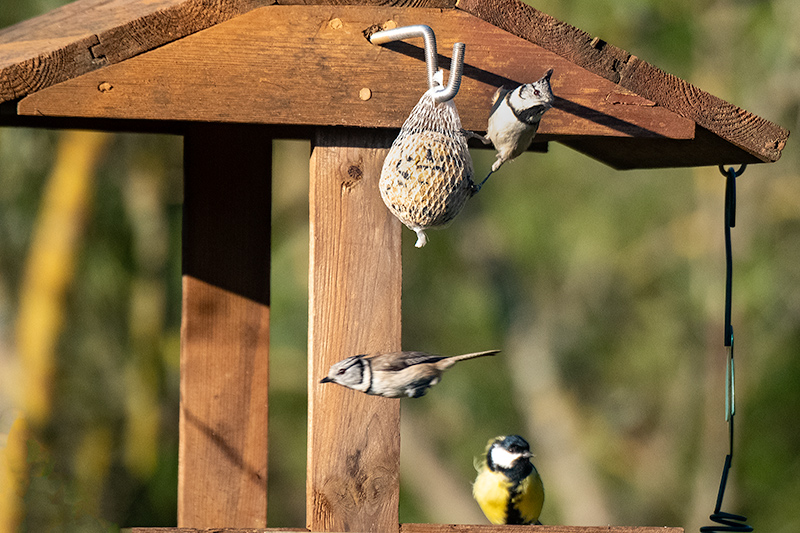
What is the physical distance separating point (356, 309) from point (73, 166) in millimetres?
5306

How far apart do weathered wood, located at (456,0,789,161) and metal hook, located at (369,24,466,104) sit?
0.16m

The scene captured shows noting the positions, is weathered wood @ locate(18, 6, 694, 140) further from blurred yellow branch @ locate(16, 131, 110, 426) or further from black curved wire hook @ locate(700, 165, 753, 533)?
blurred yellow branch @ locate(16, 131, 110, 426)

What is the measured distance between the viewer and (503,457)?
2.71 meters

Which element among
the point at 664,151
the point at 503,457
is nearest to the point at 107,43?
the point at 664,151

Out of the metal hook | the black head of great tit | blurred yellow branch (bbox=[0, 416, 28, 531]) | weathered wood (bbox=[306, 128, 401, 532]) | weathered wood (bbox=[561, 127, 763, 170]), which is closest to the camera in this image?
blurred yellow branch (bbox=[0, 416, 28, 531])

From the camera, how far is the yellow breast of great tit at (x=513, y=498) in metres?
2.65

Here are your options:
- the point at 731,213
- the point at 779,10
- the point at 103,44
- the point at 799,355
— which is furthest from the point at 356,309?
the point at 799,355

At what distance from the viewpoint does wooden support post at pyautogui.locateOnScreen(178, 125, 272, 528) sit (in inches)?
96.5

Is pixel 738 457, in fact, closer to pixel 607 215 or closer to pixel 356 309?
pixel 607 215

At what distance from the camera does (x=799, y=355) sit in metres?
7.75

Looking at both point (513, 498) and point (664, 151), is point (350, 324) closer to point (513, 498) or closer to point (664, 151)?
point (664, 151)

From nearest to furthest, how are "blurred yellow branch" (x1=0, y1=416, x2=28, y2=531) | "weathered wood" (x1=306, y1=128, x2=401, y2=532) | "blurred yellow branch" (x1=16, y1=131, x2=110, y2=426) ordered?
"blurred yellow branch" (x1=0, y1=416, x2=28, y2=531), "weathered wood" (x1=306, y1=128, x2=401, y2=532), "blurred yellow branch" (x1=16, y1=131, x2=110, y2=426)

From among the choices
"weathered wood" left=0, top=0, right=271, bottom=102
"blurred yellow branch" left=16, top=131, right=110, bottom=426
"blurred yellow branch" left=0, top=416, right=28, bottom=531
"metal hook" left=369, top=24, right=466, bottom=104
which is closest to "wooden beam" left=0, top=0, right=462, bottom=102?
"weathered wood" left=0, top=0, right=271, bottom=102

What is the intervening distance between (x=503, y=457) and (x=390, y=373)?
3.86 ft
